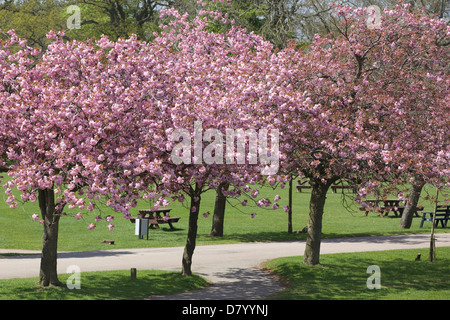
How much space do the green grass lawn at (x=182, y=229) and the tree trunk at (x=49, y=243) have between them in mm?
5828

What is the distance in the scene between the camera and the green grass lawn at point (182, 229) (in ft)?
82.8

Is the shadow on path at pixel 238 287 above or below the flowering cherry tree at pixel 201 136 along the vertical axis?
below

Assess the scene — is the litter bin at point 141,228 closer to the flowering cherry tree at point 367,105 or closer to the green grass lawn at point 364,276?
the green grass lawn at point 364,276

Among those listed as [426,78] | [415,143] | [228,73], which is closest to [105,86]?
[228,73]

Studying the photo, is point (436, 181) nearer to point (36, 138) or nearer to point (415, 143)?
point (415, 143)

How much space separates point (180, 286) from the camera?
54.2 feet

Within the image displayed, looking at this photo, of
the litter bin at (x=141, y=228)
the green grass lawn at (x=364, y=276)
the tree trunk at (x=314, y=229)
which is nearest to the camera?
the green grass lawn at (x=364, y=276)

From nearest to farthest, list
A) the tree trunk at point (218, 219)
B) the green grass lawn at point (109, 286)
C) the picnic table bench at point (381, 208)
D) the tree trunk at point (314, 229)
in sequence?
1. the green grass lawn at point (109, 286)
2. the picnic table bench at point (381, 208)
3. the tree trunk at point (314, 229)
4. the tree trunk at point (218, 219)

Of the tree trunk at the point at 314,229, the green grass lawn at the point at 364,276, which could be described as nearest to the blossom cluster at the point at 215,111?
the tree trunk at the point at 314,229

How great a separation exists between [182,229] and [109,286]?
14.2 m

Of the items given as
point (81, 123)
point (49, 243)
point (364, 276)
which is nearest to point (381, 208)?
point (364, 276)

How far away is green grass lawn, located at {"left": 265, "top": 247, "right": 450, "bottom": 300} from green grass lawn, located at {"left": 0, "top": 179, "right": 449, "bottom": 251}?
2607 mm

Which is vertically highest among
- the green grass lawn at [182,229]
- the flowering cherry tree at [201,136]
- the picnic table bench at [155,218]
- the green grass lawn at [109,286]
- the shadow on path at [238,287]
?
the flowering cherry tree at [201,136]

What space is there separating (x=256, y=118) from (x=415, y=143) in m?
4.78
